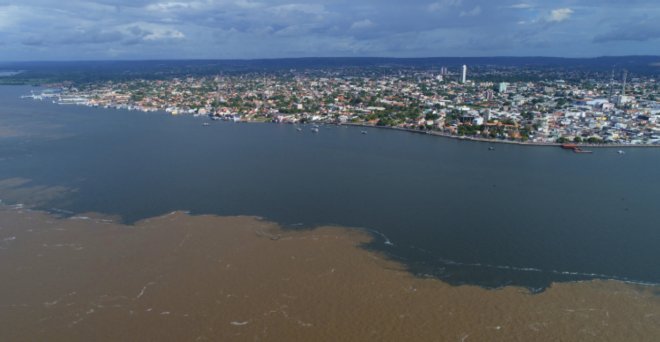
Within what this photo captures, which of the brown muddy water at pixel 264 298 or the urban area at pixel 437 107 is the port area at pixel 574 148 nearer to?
the urban area at pixel 437 107

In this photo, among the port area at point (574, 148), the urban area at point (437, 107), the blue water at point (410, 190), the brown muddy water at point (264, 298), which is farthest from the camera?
the urban area at point (437, 107)

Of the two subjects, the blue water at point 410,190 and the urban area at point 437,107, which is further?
the urban area at point 437,107

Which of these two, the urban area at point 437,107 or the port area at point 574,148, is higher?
the urban area at point 437,107

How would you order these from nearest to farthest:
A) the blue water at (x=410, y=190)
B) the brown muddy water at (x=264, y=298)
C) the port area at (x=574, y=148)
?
the brown muddy water at (x=264, y=298) < the blue water at (x=410, y=190) < the port area at (x=574, y=148)

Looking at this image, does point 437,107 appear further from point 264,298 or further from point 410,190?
point 264,298

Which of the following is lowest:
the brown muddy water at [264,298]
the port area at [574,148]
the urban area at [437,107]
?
the brown muddy water at [264,298]

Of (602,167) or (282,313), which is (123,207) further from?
(602,167)

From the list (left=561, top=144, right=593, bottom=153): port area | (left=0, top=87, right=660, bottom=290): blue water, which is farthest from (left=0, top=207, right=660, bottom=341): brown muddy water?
(left=561, top=144, right=593, bottom=153): port area

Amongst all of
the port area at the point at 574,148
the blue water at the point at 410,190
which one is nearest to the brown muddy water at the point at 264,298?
the blue water at the point at 410,190
